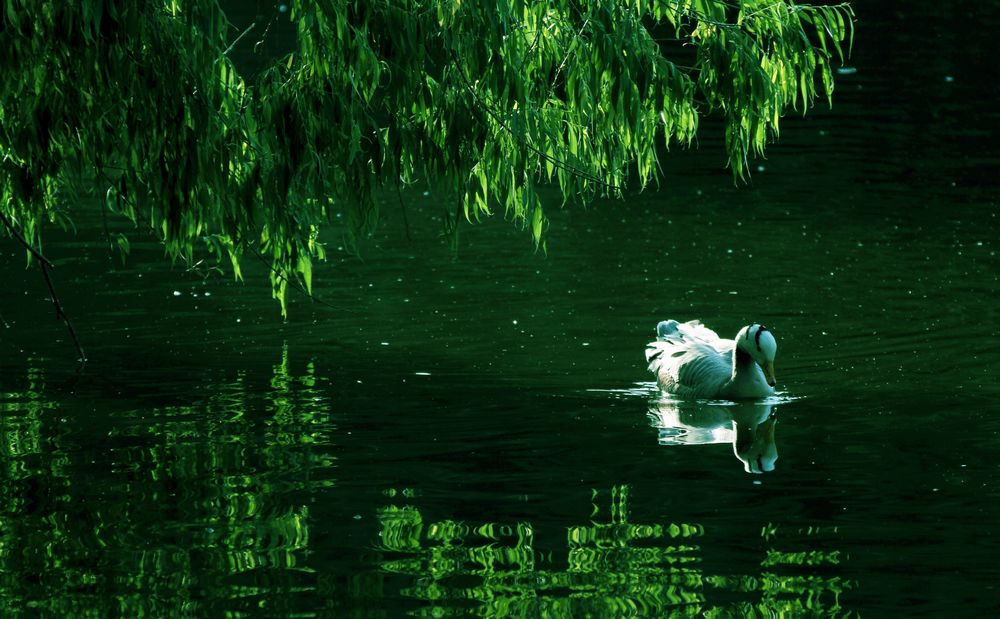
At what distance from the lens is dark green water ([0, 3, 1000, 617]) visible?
9.90 meters

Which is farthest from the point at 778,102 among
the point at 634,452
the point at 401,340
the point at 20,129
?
the point at 401,340

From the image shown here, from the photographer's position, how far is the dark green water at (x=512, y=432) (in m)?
9.90

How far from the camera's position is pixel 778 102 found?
38.7 ft

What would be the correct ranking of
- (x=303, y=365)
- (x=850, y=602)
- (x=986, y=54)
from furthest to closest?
1. (x=986, y=54)
2. (x=303, y=365)
3. (x=850, y=602)

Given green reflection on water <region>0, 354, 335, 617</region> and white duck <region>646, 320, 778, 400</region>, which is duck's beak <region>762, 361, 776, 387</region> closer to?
white duck <region>646, 320, 778, 400</region>

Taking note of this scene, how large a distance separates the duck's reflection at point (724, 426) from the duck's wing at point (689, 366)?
19 centimetres

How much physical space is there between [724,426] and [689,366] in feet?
4.43

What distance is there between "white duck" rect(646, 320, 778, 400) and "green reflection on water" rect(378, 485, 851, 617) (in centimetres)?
388

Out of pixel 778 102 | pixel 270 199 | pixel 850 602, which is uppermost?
pixel 778 102

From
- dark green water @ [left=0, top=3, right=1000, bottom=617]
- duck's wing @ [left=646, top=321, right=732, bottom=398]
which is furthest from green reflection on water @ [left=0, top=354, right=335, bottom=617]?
duck's wing @ [left=646, top=321, right=732, bottom=398]

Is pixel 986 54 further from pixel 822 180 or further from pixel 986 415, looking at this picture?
pixel 986 415

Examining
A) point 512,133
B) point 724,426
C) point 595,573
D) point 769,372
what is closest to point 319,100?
point 512,133

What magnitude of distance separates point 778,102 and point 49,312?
9.62 meters

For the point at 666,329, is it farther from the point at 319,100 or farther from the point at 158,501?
the point at 319,100
